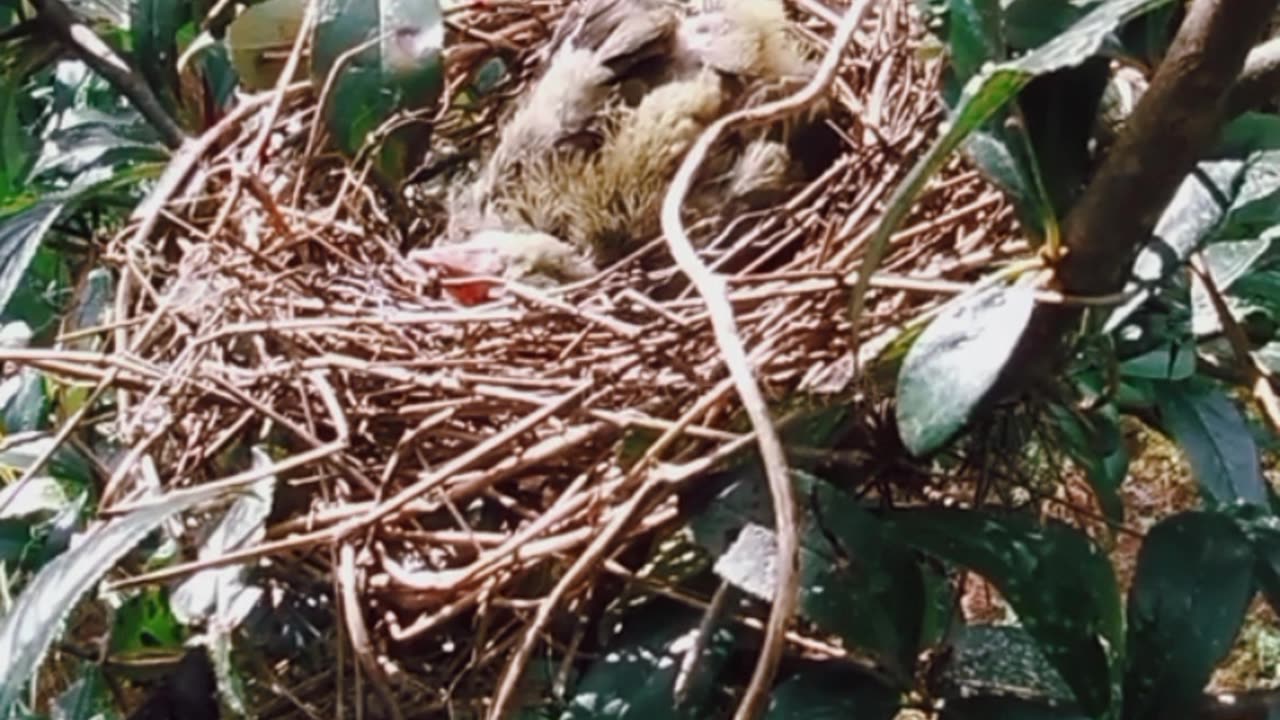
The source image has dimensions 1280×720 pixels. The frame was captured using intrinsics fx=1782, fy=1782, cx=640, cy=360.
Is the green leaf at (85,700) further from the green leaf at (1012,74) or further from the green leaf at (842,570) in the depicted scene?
the green leaf at (1012,74)

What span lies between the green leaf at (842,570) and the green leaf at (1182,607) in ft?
0.25

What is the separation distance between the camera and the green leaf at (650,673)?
A: 0.62m

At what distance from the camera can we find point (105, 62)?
961 millimetres

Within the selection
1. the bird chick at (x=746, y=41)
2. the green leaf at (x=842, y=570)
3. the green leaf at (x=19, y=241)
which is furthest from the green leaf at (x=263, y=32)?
the green leaf at (x=842, y=570)

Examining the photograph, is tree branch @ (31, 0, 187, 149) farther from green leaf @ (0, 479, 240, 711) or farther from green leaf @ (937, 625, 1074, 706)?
green leaf @ (937, 625, 1074, 706)

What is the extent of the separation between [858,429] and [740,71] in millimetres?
387

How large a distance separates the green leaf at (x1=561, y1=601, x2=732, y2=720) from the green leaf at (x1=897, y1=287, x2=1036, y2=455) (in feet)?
0.39

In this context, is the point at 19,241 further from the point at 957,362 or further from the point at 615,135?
the point at 957,362

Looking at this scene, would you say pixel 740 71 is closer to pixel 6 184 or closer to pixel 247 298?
pixel 247 298

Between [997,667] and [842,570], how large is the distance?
0.39 feet

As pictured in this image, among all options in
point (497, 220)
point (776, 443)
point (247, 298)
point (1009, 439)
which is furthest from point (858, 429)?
point (497, 220)

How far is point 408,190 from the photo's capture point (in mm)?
1089

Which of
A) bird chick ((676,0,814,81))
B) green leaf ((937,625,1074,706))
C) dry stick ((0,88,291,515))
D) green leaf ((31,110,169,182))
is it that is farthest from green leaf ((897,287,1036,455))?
green leaf ((31,110,169,182))

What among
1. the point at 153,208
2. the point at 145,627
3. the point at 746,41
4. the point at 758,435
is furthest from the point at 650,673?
the point at 746,41
